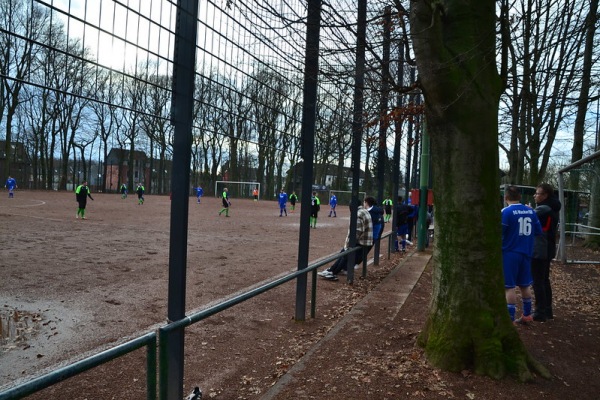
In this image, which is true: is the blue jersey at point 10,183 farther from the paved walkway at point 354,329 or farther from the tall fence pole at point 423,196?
the paved walkway at point 354,329

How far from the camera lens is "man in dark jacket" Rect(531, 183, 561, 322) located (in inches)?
244

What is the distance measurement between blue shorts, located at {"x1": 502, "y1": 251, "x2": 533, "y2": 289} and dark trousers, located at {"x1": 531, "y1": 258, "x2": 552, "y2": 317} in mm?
548

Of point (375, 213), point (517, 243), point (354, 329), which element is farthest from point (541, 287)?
point (375, 213)

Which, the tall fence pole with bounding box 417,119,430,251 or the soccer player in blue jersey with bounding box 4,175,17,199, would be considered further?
the soccer player in blue jersey with bounding box 4,175,17,199

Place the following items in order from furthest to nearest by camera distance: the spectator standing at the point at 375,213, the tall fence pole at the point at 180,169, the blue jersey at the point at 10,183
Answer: the blue jersey at the point at 10,183 → the spectator standing at the point at 375,213 → the tall fence pole at the point at 180,169

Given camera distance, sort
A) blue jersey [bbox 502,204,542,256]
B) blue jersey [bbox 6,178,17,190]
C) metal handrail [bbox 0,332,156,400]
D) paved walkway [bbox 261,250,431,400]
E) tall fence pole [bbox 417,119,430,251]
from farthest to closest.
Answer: blue jersey [bbox 6,178,17,190]
tall fence pole [bbox 417,119,430,251]
blue jersey [bbox 502,204,542,256]
paved walkway [bbox 261,250,431,400]
metal handrail [bbox 0,332,156,400]

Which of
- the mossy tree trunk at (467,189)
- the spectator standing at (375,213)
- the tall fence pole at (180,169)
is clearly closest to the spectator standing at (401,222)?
the spectator standing at (375,213)

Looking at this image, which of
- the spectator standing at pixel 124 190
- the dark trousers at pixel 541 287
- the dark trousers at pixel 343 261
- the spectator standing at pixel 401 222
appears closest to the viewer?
the dark trousers at pixel 541 287

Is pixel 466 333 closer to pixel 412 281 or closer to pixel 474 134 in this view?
pixel 474 134

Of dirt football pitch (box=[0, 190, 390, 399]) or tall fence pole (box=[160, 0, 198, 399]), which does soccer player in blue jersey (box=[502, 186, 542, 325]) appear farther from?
tall fence pole (box=[160, 0, 198, 399])

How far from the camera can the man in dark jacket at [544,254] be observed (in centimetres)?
621

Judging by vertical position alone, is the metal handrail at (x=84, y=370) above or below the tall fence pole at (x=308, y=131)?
below

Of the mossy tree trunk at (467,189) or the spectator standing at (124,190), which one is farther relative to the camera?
the spectator standing at (124,190)

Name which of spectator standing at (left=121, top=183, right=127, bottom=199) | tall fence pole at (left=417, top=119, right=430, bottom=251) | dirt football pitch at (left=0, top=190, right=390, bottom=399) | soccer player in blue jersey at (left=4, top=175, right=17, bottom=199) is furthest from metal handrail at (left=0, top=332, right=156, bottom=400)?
spectator standing at (left=121, top=183, right=127, bottom=199)
